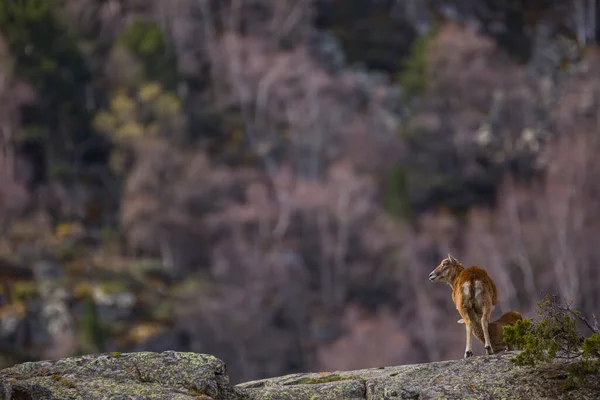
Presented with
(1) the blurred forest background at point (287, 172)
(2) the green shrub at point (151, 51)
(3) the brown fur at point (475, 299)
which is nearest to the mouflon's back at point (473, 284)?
(3) the brown fur at point (475, 299)

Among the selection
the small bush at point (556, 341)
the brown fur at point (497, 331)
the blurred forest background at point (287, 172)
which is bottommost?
the small bush at point (556, 341)

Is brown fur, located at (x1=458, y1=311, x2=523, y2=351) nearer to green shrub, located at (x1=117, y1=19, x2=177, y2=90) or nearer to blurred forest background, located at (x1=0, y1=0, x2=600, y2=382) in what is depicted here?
blurred forest background, located at (x1=0, y1=0, x2=600, y2=382)

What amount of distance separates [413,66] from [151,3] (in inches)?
1197

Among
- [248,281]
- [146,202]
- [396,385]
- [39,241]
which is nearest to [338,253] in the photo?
[248,281]

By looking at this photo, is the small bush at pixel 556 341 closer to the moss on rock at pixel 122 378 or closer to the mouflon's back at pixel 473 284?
the mouflon's back at pixel 473 284

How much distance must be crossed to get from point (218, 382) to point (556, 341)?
438 cm

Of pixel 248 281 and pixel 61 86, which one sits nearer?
pixel 248 281

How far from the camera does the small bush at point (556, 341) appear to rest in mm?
14000

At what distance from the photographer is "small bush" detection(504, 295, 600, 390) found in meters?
14.0

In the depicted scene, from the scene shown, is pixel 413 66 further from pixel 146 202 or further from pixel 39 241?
pixel 39 241

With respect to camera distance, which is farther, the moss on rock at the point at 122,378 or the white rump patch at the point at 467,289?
the white rump patch at the point at 467,289

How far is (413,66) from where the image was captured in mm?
124188

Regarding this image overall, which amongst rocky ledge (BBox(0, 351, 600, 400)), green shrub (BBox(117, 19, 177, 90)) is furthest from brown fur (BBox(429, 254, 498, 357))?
green shrub (BBox(117, 19, 177, 90))

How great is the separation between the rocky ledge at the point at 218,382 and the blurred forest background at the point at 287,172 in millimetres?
60384
